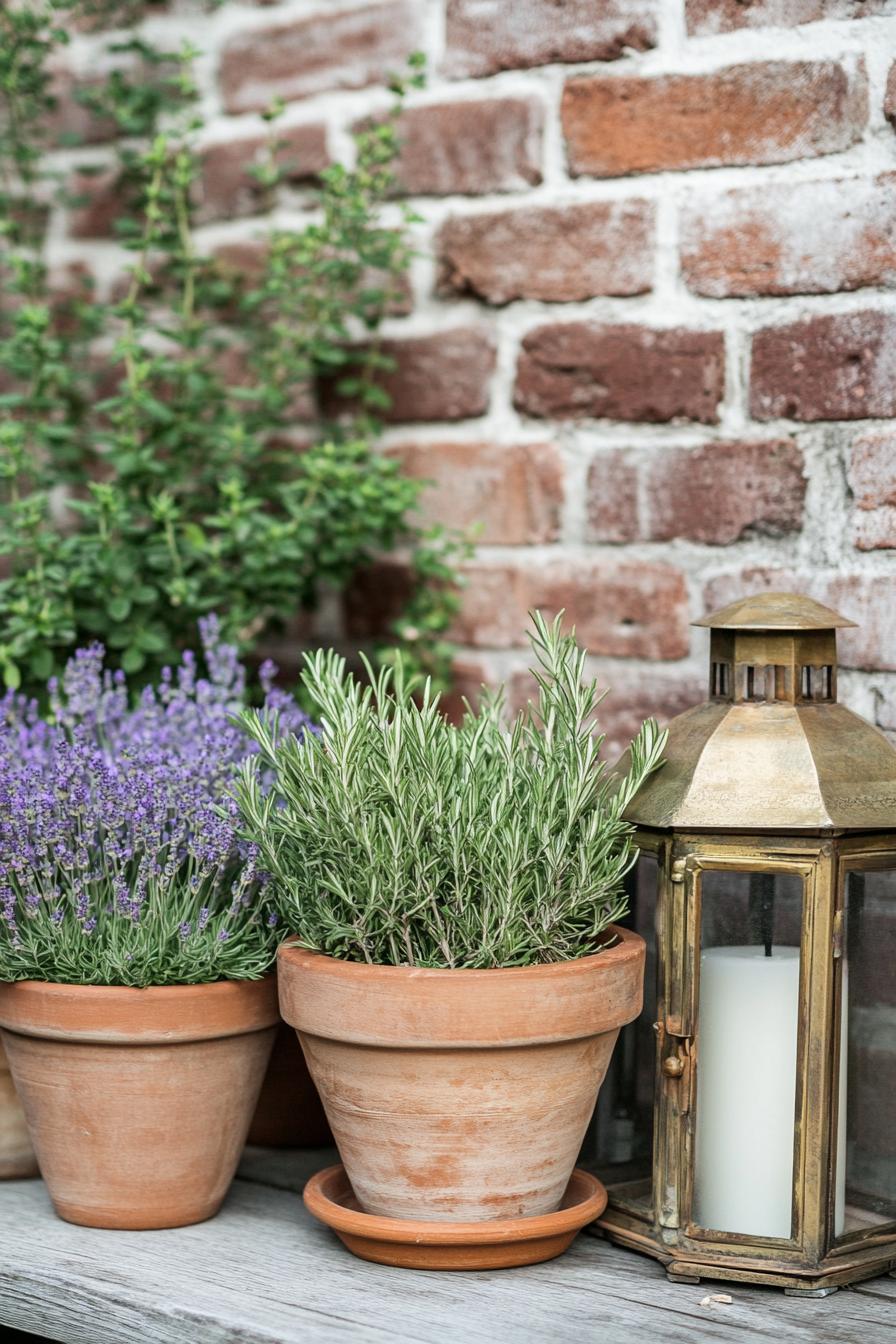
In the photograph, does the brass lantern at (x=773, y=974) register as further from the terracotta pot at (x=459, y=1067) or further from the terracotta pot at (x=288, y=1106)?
the terracotta pot at (x=288, y=1106)

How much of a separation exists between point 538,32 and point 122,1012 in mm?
1142

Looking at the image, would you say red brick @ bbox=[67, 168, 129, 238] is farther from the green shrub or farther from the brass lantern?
the brass lantern

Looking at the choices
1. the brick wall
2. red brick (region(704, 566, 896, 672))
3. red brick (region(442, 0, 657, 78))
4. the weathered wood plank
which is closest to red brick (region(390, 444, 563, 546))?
the brick wall

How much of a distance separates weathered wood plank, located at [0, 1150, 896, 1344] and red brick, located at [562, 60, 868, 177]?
105 centimetres

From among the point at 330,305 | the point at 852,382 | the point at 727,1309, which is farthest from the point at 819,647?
the point at 330,305

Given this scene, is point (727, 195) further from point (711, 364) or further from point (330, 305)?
point (330, 305)

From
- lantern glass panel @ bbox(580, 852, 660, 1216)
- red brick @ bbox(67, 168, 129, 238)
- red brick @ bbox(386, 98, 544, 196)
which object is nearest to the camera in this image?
lantern glass panel @ bbox(580, 852, 660, 1216)

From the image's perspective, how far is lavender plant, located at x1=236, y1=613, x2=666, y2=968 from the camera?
48.8 inches

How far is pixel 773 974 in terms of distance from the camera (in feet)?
4.17

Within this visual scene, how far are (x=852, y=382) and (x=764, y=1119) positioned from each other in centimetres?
71

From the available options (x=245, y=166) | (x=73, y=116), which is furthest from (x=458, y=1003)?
(x=73, y=116)

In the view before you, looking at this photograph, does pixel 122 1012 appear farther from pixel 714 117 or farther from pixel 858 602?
pixel 714 117

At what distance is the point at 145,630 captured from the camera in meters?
1.84

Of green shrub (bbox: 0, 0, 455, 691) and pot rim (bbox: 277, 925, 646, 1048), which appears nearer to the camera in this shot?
pot rim (bbox: 277, 925, 646, 1048)
